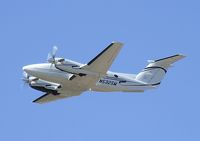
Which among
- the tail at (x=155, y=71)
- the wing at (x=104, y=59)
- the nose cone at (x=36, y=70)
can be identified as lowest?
the nose cone at (x=36, y=70)

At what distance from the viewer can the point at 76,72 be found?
5466cm

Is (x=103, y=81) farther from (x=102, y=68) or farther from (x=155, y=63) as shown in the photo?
(x=155, y=63)

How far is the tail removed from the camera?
61.5 m

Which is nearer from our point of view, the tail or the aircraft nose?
the aircraft nose

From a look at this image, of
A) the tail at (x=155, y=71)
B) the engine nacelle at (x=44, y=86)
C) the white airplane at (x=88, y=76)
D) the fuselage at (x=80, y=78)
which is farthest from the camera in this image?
the tail at (x=155, y=71)

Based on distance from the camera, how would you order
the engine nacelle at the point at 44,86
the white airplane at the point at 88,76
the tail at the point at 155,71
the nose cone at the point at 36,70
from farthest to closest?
the tail at the point at 155,71 < the engine nacelle at the point at 44,86 < the nose cone at the point at 36,70 < the white airplane at the point at 88,76

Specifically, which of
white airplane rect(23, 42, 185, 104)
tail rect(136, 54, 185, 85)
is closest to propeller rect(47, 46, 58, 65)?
white airplane rect(23, 42, 185, 104)

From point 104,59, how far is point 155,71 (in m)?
11.3

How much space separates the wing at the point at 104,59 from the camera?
51634 millimetres

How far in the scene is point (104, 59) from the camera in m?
52.8

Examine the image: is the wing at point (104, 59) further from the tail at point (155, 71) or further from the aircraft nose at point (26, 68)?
the tail at point (155, 71)

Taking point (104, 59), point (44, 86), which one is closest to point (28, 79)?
point (44, 86)

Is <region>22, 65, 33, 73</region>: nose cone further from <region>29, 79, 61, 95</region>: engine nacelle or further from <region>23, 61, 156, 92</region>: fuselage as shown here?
<region>29, 79, 61, 95</region>: engine nacelle

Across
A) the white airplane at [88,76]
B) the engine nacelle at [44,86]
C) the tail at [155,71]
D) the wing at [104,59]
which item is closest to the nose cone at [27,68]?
the white airplane at [88,76]
